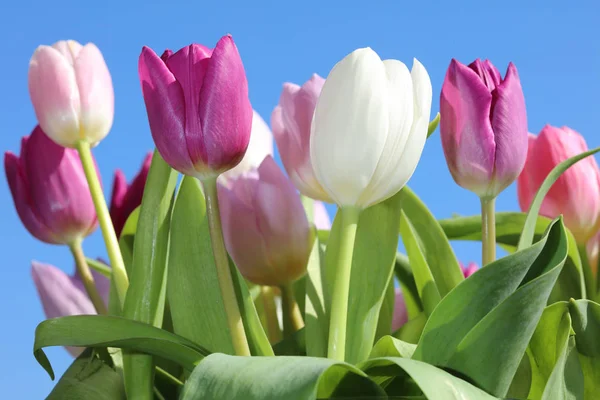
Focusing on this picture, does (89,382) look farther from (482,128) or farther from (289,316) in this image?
(482,128)

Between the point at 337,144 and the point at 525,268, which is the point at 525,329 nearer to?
the point at 525,268

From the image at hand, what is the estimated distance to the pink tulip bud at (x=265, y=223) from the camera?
0.58 m

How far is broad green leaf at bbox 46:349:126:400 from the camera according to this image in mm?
519

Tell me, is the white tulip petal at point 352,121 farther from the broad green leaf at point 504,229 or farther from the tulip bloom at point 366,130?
the broad green leaf at point 504,229

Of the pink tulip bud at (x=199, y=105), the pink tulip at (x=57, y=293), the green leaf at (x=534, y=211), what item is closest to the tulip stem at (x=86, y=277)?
the pink tulip at (x=57, y=293)

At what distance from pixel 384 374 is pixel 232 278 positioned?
13 centimetres

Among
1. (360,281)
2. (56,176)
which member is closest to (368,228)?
(360,281)

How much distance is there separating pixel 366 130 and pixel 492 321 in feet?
0.39

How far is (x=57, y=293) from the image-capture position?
74 centimetres

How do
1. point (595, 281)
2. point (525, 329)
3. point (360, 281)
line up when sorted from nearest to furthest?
point (525, 329)
point (360, 281)
point (595, 281)

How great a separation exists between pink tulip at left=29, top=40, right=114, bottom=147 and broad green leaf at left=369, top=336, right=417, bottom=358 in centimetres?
26

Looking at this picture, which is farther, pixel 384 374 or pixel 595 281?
pixel 595 281

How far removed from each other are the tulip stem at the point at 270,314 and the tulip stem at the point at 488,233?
0.62 feet

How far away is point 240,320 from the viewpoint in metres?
0.48
